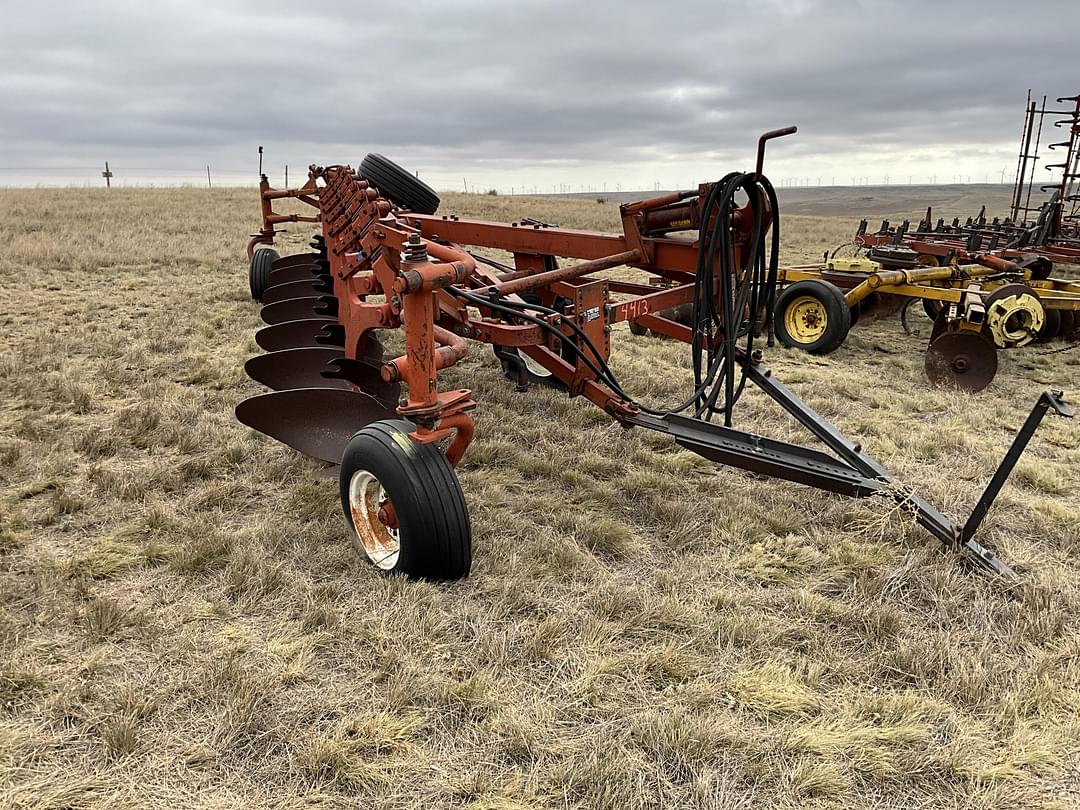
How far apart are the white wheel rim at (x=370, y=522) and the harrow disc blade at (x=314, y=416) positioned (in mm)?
648

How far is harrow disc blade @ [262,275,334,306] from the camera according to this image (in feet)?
21.0

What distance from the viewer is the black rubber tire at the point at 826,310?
6.69 m

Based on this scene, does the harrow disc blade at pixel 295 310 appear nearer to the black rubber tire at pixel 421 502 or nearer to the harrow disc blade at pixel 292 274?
the harrow disc blade at pixel 292 274

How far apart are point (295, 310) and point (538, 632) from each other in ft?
14.7

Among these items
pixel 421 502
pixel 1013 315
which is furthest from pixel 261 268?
pixel 1013 315

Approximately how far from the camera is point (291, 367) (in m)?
4.53

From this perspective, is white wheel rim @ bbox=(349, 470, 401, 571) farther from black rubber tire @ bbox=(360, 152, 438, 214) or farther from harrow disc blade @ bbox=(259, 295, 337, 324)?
black rubber tire @ bbox=(360, 152, 438, 214)

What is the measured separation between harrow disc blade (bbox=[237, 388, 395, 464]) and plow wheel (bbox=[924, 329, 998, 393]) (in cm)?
465

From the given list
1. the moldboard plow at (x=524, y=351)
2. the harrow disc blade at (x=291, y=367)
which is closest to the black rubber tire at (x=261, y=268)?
the moldboard plow at (x=524, y=351)

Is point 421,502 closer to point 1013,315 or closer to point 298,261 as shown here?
point 1013,315

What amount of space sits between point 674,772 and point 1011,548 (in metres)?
2.15

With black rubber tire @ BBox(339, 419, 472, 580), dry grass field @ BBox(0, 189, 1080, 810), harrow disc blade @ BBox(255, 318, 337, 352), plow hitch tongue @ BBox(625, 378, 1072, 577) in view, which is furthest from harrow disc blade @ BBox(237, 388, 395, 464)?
harrow disc blade @ BBox(255, 318, 337, 352)

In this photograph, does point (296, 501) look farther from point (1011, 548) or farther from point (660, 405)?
point (1011, 548)

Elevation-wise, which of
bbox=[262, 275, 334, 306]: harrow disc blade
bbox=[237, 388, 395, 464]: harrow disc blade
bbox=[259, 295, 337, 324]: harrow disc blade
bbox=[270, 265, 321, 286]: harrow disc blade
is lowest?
bbox=[237, 388, 395, 464]: harrow disc blade
